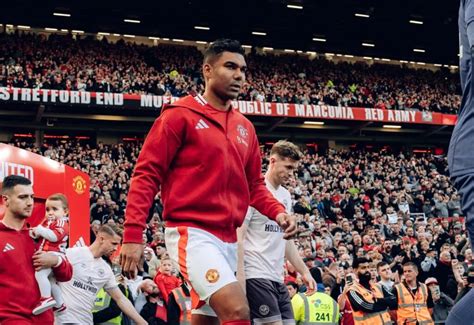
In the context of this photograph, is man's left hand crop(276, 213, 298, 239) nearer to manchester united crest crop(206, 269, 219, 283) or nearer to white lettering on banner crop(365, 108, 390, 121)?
manchester united crest crop(206, 269, 219, 283)

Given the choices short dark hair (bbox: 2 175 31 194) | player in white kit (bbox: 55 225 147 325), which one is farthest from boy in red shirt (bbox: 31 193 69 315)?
player in white kit (bbox: 55 225 147 325)

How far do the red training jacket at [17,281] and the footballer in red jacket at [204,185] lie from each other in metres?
1.65

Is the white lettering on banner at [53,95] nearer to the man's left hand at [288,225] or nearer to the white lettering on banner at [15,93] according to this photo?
the white lettering on banner at [15,93]

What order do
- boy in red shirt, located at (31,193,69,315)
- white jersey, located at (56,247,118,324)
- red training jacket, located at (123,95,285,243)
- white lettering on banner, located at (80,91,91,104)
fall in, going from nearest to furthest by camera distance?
red training jacket, located at (123,95,285,243)
boy in red shirt, located at (31,193,69,315)
white jersey, located at (56,247,118,324)
white lettering on banner, located at (80,91,91,104)

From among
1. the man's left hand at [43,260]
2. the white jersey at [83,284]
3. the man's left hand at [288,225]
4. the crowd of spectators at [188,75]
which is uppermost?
the crowd of spectators at [188,75]

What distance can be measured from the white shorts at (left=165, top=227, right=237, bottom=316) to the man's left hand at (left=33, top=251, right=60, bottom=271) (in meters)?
1.66

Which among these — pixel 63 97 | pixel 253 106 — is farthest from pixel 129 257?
pixel 253 106

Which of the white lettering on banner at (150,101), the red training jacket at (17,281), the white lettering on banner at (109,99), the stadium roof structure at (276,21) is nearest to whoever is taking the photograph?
the red training jacket at (17,281)

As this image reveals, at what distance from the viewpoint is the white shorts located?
3.54m

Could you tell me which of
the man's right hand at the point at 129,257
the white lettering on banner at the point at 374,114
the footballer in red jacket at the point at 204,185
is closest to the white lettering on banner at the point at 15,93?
the white lettering on banner at the point at 374,114

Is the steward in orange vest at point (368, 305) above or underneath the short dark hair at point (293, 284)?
underneath

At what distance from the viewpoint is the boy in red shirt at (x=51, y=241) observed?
5.02 m

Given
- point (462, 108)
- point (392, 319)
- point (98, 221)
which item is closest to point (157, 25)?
point (98, 221)

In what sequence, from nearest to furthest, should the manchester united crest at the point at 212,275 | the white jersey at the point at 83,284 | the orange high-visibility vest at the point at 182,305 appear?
the manchester united crest at the point at 212,275, the white jersey at the point at 83,284, the orange high-visibility vest at the point at 182,305
